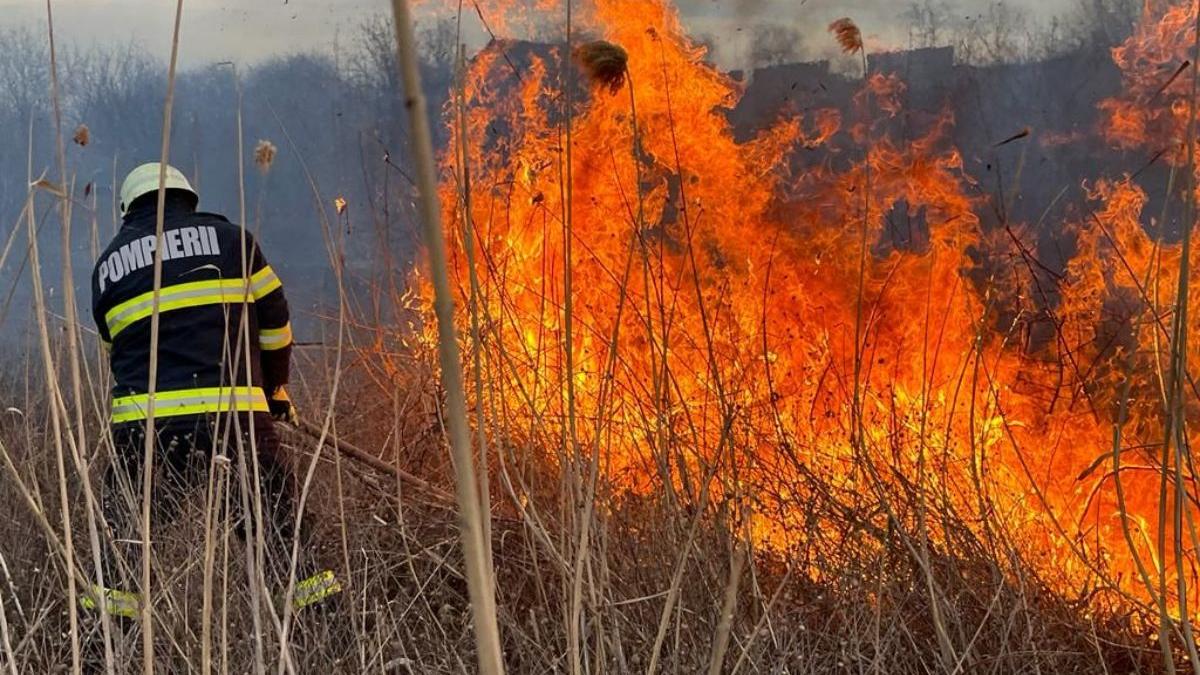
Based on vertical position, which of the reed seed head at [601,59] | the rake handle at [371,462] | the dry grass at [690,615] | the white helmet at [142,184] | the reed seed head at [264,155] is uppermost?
the reed seed head at [601,59]

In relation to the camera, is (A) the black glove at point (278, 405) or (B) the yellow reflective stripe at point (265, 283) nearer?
(B) the yellow reflective stripe at point (265, 283)

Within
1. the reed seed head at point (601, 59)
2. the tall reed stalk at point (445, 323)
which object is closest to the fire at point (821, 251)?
the reed seed head at point (601, 59)

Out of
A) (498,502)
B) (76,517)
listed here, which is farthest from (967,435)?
(76,517)

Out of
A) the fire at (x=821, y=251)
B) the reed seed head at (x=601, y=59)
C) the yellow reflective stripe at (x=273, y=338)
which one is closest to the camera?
the yellow reflective stripe at (x=273, y=338)

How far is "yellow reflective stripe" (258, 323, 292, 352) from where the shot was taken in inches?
159

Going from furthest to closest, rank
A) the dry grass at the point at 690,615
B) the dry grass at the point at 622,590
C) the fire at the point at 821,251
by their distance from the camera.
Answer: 1. the fire at the point at 821,251
2. the dry grass at the point at 690,615
3. the dry grass at the point at 622,590

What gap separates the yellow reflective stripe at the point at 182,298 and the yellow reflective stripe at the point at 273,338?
19cm

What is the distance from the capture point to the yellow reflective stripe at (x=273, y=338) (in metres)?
4.04

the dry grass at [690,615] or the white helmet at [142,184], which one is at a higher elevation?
the white helmet at [142,184]

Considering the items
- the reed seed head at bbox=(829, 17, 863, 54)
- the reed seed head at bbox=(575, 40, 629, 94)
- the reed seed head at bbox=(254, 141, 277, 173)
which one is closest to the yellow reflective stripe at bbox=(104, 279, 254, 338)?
the reed seed head at bbox=(254, 141, 277, 173)

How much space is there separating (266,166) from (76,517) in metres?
2.47

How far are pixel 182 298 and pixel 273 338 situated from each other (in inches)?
14.0

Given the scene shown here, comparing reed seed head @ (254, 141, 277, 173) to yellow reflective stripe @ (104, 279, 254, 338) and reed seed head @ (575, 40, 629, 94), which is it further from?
reed seed head @ (575, 40, 629, 94)

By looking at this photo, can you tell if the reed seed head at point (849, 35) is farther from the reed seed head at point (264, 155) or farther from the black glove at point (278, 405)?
the black glove at point (278, 405)
